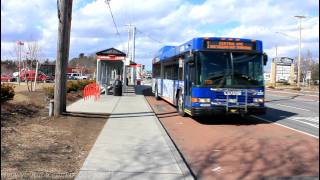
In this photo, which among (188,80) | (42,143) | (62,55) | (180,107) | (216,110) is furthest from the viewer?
(180,107)

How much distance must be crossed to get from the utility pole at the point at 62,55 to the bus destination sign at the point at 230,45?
450cm

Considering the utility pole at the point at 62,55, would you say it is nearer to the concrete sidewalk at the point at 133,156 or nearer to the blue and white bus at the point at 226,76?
the concrete sidewalk at the point at 133,156

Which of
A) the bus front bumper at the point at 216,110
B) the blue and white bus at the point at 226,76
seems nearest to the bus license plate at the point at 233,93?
the blue and white bus at the point at 226,76

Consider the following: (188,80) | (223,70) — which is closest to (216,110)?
(223,70)

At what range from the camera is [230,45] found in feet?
55.0

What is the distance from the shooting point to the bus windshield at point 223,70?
54.0ft

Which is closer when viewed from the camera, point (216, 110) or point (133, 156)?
point (133, 156)

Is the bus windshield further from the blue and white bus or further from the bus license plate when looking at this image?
the bus license plate

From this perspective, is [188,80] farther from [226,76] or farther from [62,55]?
[62,55]

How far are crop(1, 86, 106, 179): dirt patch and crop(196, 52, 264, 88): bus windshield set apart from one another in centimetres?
361

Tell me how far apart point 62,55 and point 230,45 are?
212 inches

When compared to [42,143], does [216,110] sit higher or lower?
higher

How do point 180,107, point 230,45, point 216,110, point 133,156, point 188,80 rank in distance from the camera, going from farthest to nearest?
point 180,107, point 188,80, point 230,45, point 216,110, point 133,156

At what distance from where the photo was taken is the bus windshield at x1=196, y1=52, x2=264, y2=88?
1647 cm
